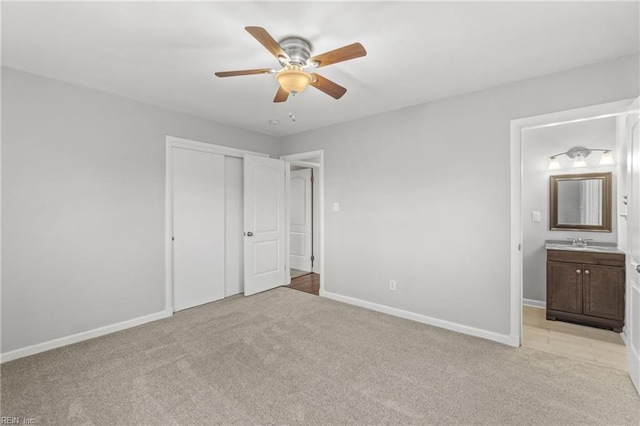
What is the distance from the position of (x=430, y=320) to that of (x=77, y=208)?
12.7 ft

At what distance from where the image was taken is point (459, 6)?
1.74 m

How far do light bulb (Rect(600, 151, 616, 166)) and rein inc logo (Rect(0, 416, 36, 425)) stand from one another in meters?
5.72

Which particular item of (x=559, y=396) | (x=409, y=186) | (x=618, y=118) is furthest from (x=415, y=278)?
(x=618, y=118)

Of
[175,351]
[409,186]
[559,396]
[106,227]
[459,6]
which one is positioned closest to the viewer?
[459,6]

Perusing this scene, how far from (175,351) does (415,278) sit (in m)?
2.60

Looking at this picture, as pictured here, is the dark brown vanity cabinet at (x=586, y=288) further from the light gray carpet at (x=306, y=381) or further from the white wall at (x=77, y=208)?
the white wall at (x=77, y=208)

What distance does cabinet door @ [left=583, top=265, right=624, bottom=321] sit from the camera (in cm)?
301

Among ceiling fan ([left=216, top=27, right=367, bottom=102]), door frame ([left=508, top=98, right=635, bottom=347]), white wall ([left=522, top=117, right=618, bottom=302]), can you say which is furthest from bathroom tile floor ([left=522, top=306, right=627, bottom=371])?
ceiling fan ([left=216, top=27, right=367, bottom=102])

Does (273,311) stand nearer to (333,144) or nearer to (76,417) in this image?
(76,417)

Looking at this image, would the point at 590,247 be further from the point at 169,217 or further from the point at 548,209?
the point at 169,217

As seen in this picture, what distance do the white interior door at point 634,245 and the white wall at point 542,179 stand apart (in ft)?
5.01

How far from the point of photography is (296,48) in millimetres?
2072

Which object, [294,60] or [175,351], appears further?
[175,351]

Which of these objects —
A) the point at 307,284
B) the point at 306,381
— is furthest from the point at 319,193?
the point at 306,381
